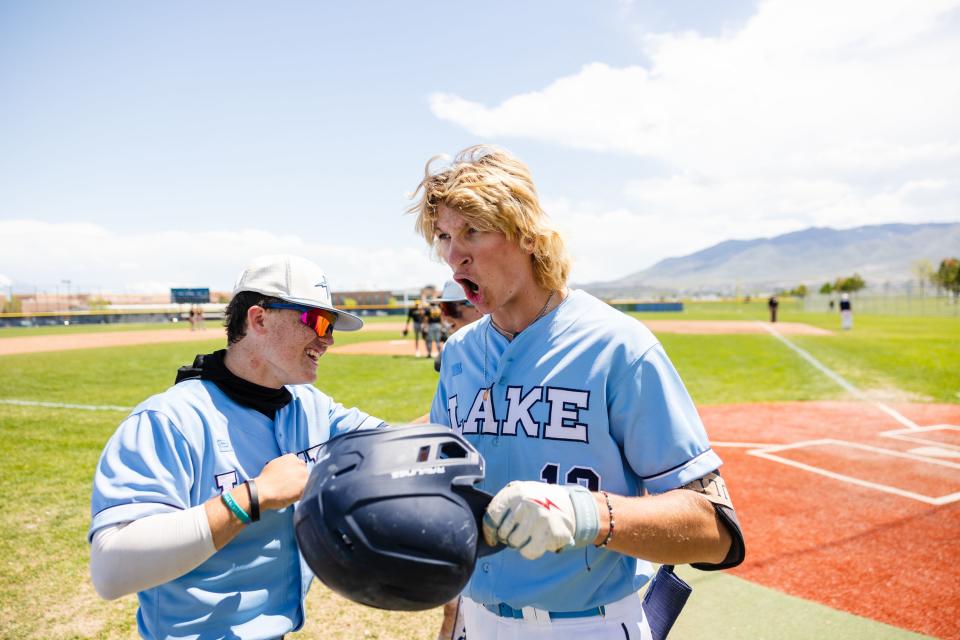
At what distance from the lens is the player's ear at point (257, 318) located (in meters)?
2.43

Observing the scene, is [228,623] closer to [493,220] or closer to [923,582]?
Result: [493,220]

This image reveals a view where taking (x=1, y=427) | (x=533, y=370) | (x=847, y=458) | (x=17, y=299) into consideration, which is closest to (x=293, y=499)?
(x=533, y=370)

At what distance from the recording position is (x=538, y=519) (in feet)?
4.95

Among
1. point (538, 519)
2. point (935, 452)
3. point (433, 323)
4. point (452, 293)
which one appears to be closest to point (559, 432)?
point (538, 519)

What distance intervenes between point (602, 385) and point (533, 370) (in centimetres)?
26

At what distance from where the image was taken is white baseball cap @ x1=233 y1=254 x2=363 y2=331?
240 cm

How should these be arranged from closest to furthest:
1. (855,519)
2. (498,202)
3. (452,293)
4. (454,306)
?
(498,202), (855,519), (452,293), (454,306)

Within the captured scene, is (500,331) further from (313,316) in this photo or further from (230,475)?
(230,475)

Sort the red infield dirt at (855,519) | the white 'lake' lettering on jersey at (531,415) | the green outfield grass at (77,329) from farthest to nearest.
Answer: the green outfield grass at (77,329) → the red infield dirt at (855,519) → the white 'lake' lettering on jersey at (531,415)

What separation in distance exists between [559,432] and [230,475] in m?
1.21

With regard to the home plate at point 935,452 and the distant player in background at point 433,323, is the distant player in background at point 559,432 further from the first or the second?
the distant player in background at point 433,323

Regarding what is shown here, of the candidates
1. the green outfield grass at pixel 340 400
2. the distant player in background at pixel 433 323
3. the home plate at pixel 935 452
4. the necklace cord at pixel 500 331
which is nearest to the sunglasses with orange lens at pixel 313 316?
the necklace cord at pixel 500 331

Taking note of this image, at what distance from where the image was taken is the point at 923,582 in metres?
4.61

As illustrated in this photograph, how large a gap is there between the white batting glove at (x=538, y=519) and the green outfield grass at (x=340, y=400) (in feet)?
9.77
